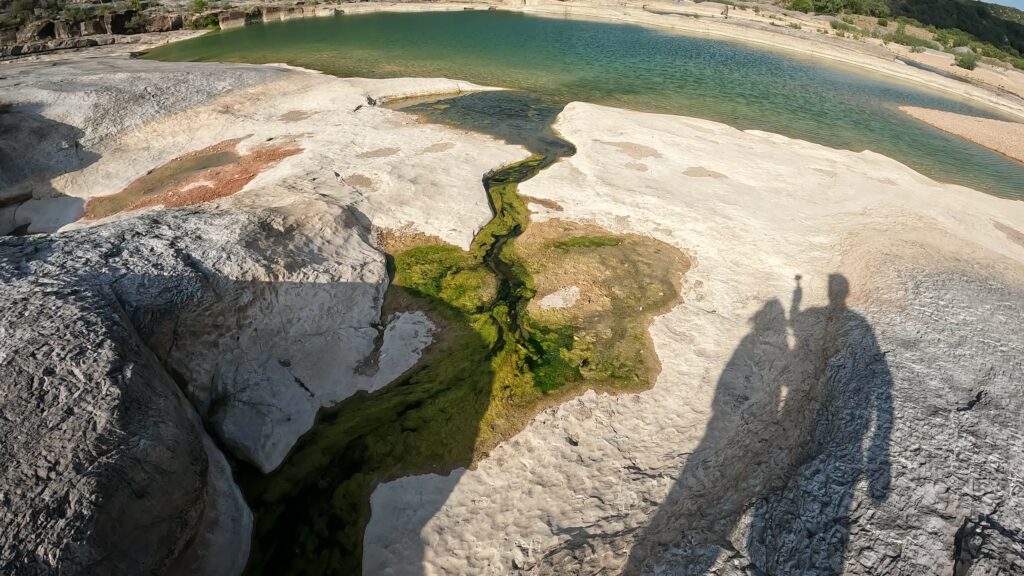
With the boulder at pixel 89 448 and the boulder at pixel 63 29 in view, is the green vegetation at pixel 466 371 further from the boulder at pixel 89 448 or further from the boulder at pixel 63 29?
the boulder at pixel 63 29

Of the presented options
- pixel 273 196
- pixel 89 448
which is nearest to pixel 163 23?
pixel 273 196

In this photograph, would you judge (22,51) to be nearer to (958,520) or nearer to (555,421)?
(555,421)

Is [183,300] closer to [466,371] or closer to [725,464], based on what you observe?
[466,371]

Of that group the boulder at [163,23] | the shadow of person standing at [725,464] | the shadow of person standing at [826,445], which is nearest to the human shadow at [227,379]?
the shadow of person standing at [725,464]

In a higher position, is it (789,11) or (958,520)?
(789,11)

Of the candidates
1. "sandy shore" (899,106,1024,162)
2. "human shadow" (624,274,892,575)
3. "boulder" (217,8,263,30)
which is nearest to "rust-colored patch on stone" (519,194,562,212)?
"human shadow" (624,274,892,575)

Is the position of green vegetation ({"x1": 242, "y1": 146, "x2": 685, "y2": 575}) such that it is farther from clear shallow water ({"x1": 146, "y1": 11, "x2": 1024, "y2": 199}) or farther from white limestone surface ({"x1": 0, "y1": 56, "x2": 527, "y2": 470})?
clear shallow water ({"x1": 146, "y1": 11, "x2": 1024, "y2": 199})

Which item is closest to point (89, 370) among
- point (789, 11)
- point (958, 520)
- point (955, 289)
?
point (958, 520)
